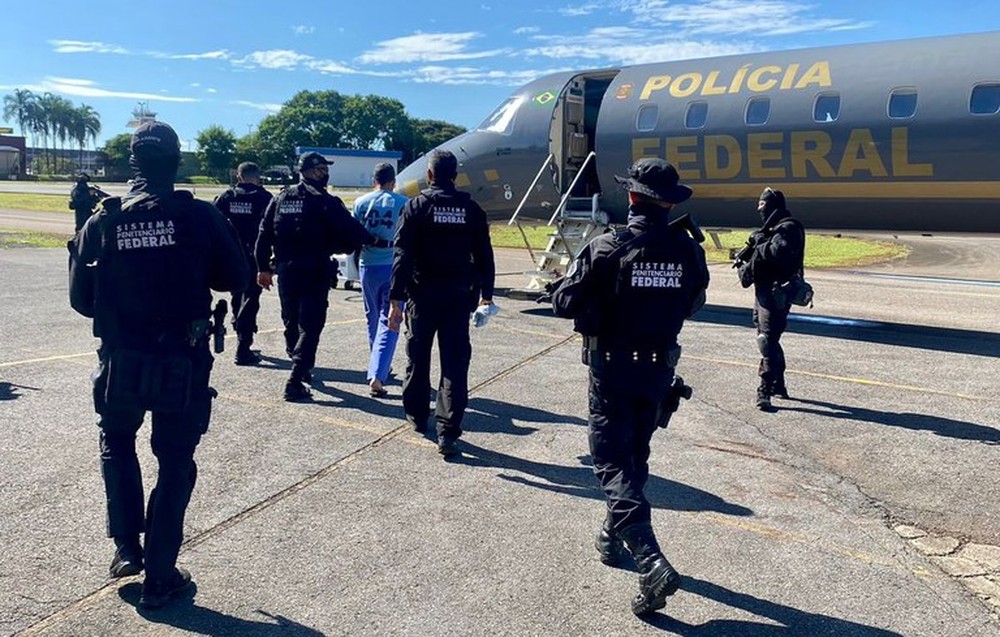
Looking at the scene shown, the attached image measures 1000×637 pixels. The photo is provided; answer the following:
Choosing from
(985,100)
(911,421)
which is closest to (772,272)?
→ (911,421)

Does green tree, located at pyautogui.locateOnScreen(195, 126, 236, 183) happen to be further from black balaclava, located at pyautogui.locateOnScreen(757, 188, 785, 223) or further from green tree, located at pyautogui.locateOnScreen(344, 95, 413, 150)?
black balaclava, located at pyautogui.locateOnScreen(757, 188, 785, 223)

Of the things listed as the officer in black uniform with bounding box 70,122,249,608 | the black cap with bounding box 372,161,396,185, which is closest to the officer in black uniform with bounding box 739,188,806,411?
the black cap with bounding box 372,161,396,185

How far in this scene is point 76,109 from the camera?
133 m

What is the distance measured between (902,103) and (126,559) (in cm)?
1091

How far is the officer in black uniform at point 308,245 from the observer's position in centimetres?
712

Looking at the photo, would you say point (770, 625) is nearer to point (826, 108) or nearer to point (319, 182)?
point (319, 182)

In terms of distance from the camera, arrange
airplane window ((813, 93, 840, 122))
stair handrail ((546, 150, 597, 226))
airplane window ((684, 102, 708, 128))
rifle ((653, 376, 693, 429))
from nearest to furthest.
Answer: rifle ((653, 376, 693, 429)), airplane window ((813, 93, 840, 122)), airplane window ((684, 102, 708, 128)), stair handrail ((546, 150, 597, 226))

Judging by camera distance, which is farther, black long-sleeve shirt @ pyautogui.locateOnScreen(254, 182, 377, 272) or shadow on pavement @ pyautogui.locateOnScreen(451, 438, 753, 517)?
black long-sleeve shirt @ pyautogui.locateOnScreen(254, 182, 377, 272)

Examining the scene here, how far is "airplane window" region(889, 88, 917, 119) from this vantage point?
35.0 feet

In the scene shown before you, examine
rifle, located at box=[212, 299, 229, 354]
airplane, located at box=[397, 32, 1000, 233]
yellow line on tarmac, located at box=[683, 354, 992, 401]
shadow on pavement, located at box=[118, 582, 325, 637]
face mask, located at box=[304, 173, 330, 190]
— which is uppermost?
airplane, located at box=[397, 32, 1000, 233]

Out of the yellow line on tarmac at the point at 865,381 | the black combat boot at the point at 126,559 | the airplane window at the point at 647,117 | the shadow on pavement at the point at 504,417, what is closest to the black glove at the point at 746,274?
the yellow line on tarmac at the point at 865,381

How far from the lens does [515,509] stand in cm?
490

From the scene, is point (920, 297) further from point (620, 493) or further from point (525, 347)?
point (620, 493)

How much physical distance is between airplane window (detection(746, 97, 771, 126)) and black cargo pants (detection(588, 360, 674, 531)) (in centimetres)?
894
